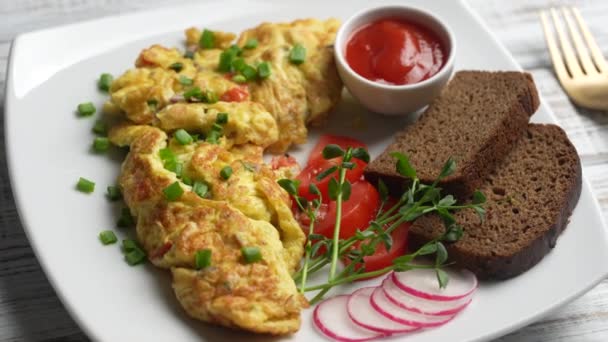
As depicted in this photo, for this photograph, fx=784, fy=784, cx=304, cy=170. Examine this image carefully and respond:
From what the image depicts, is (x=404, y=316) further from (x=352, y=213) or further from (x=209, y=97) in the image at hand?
(x=209, y=97)

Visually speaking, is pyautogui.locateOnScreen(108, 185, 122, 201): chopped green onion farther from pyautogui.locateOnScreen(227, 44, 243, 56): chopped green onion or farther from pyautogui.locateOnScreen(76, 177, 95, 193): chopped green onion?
pyautogui.locateOnScreen(227, 44, 243, 56): chopped green onion

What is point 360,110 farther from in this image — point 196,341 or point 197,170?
point 196,341

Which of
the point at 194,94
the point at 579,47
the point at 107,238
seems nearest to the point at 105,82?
the point at 194,94

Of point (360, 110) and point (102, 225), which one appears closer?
point (102, 225)

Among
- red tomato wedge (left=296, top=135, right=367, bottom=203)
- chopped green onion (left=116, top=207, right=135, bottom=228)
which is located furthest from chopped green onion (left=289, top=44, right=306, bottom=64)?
chopped green onion (left=116, top=207, right=135, bottom=228)

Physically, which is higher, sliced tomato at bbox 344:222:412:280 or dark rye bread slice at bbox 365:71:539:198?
dark rye bread slice at bbox 365:71:539:198

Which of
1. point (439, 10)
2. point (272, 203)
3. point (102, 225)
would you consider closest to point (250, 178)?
point (272, 203)

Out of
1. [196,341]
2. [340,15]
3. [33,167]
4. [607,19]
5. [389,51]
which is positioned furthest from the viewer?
[607,19]
